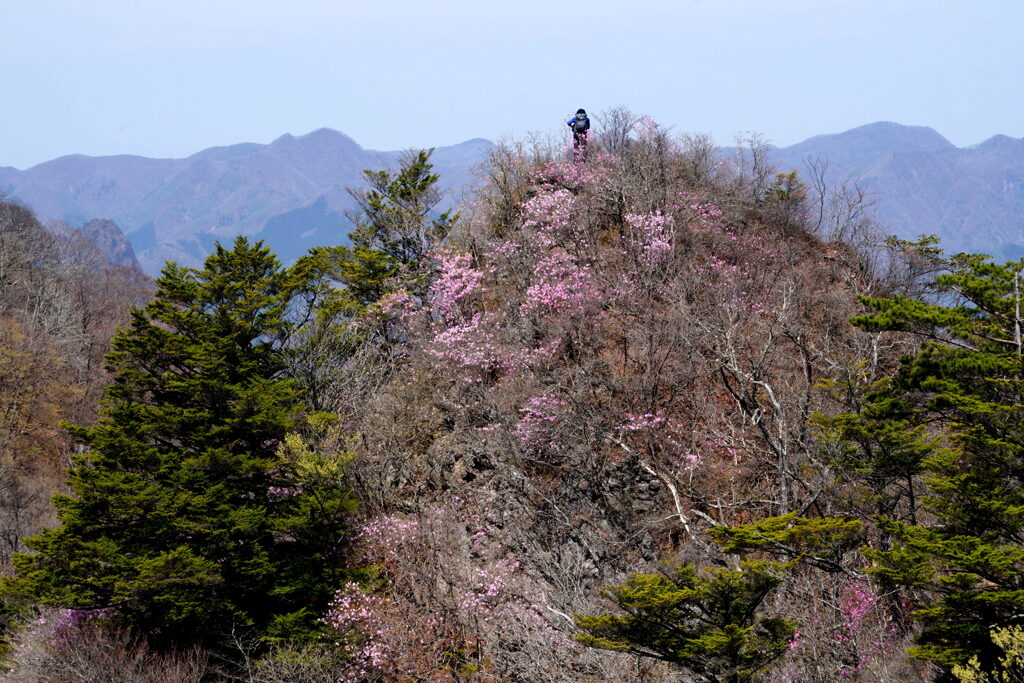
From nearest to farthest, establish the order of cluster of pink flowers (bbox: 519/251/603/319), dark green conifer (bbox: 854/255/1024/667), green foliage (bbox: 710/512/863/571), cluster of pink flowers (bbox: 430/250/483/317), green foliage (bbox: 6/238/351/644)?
dark green conifer (bbox: 854/255/1024/667), green foliage (bbox: 710/512/863/571), green foliage (bbox: 6/238/351/644), cluster of pink flowers (bbox: 519/251/603/319), cluster of pink flowers (bbox: 430/250/483/317)

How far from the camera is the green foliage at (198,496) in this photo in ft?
52.7

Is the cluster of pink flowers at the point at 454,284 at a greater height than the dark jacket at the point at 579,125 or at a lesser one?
lesser

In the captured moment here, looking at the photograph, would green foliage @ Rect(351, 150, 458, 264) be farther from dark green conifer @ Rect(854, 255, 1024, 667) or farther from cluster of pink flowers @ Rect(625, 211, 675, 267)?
dark green conifer @ Rect(854, 255, 1024, 667)

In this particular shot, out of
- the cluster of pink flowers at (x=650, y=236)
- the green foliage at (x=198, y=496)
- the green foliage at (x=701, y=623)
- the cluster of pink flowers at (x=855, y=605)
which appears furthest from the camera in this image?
the cluster of pink flowers at (x=650, y=236)

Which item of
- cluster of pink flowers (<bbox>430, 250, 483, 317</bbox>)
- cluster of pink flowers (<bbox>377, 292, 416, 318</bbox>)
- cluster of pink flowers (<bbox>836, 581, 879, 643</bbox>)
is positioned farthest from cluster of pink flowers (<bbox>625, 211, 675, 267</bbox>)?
cluster of pink flowers (<bbox>836, 581, 879, 643</bbox>)

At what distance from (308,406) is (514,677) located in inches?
395

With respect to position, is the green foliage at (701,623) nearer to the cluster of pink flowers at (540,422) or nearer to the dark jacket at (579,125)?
the cluster of pink flowers at (540,422)

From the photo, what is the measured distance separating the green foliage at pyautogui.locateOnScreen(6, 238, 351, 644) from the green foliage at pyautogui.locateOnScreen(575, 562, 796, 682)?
1051 cm

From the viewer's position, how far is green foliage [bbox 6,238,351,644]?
16078 millimetres

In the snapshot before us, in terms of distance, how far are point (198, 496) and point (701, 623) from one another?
12.8 meters

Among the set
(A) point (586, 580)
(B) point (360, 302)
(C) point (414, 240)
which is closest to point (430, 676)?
(A) point (586, 580)

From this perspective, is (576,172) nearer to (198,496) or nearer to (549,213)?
(549,213)

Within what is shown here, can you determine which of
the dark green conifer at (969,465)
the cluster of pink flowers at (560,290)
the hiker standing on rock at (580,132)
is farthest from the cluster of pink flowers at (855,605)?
the hiker standing on rock at (580,132)

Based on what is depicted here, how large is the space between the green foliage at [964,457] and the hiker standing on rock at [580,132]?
17.2 m
